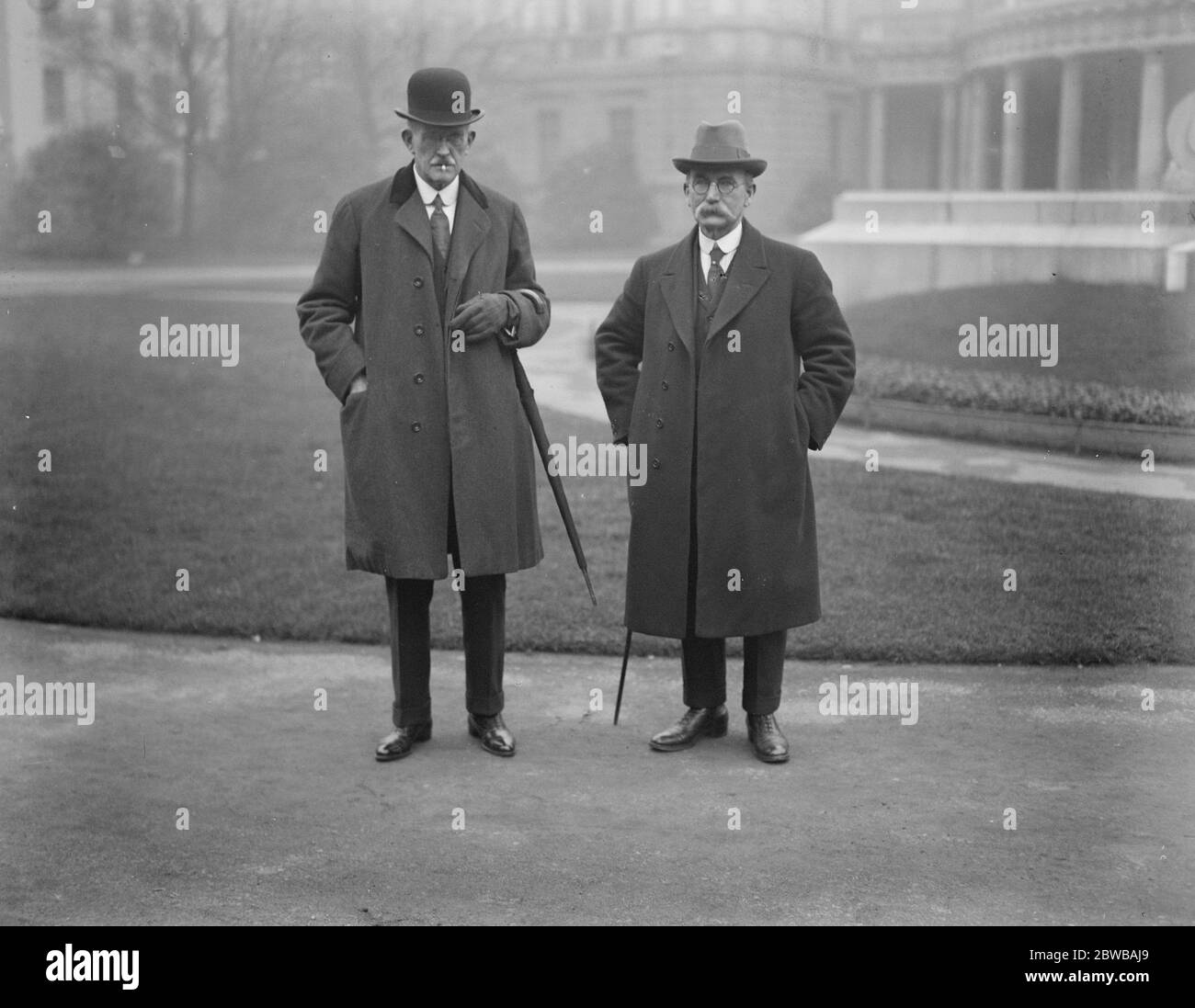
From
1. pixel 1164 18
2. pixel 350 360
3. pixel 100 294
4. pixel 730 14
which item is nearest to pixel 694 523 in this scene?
pixel 350 360

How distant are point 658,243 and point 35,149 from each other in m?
5.18

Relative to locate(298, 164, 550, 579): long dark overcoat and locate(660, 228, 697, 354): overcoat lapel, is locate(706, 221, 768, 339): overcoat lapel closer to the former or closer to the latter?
locate(660, 228, 697, 354): overcoat lapel

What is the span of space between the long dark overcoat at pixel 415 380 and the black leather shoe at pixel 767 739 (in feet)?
3.40

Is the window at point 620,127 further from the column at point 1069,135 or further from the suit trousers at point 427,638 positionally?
the suit trousers at point 427,638

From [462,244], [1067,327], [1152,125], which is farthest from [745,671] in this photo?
[1067,327]

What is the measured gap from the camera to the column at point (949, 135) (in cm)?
1413

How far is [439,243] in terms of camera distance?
5.26 metres

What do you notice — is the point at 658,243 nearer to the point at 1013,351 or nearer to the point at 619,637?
the point at 1013,351

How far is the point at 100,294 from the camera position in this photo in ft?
43.0

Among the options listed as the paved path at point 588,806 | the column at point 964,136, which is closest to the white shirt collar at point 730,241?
the paved path at point 588,806

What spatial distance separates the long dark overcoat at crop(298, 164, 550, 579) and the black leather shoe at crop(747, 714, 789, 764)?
1.04 metres

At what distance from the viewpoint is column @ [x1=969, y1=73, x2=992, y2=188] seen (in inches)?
544

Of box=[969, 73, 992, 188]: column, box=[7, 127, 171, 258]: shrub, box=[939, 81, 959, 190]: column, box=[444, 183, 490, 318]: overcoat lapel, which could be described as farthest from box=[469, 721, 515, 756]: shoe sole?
box=[939, 81, 959, 190]: column

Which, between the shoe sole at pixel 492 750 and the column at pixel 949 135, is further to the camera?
the column at pixel 949 135
